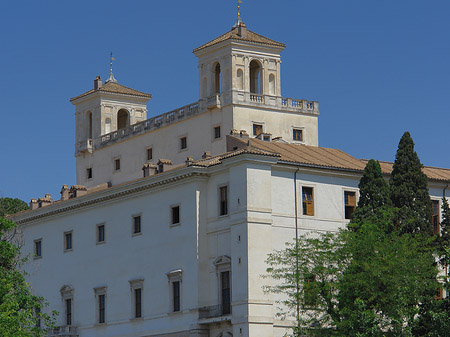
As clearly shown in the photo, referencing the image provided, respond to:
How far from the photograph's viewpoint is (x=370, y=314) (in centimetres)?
5444

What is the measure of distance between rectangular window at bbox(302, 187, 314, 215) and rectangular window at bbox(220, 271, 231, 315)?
5131 mm

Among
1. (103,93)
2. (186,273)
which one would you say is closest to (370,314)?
(186,273)

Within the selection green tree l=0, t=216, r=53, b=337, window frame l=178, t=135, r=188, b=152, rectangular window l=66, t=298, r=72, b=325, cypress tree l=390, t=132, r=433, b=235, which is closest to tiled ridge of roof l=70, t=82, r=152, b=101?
window frame l=178, t=135, r=188, b=152

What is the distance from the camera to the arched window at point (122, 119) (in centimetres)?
8925

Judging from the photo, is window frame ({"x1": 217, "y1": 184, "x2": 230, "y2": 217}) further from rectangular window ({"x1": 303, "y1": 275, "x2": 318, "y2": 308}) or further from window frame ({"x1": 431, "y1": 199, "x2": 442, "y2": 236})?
window frame ({"x1": 431, "y1": 199, "x2": 442, "y2": 236})

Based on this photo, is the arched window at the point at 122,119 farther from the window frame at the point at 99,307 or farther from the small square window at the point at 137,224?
the small square window at the point at 137,224

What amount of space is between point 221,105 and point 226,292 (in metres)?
17.3

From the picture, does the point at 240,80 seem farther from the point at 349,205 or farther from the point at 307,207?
the point at 307,207

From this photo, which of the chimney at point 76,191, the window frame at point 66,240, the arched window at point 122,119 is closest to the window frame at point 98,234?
the window frame at point 66,240

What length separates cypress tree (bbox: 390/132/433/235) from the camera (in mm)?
59438

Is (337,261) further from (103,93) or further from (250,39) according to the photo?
(103,93)

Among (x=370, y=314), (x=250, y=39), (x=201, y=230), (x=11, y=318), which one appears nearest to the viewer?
(x=11, y=318)

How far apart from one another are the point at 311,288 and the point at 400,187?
6.68 metres

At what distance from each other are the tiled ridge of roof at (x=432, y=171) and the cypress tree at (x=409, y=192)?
6.19 meters
